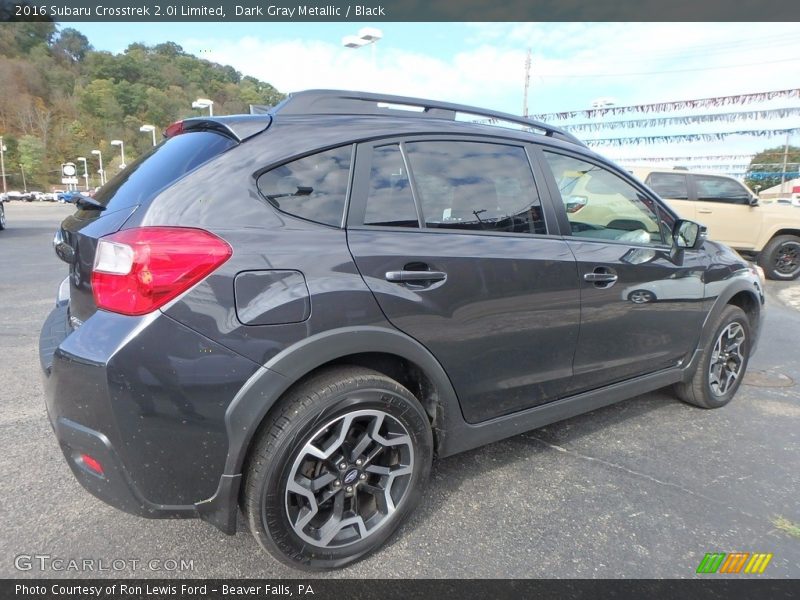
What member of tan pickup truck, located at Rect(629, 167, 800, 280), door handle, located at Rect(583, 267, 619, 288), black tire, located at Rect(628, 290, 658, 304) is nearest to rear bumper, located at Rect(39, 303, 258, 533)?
door handle, located at Rect(583, 267, 619, 288)

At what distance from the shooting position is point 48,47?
11719 centimetres

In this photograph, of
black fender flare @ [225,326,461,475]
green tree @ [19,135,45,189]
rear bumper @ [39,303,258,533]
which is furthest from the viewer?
green tree @ [19,135,45,189]

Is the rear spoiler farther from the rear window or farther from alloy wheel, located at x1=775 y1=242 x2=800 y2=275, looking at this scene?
alloy wheel, located at x1=775 y1=242 x2=800 y2=275

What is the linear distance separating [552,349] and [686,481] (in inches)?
42.0

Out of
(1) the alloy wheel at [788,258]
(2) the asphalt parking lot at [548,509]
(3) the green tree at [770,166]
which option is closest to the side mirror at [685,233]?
(2) the asphalt parking lot at [548,509]

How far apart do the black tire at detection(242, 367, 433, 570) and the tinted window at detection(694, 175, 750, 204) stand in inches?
394

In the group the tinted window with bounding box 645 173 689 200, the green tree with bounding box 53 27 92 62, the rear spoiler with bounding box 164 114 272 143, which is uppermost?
the green tree with bounding box 53 27 92 62

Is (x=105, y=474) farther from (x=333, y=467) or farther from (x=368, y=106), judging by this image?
(x=368, y=106)

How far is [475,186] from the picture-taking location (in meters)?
2.44

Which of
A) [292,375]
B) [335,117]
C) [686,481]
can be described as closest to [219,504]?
[292,375]

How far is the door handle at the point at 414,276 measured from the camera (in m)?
2.00

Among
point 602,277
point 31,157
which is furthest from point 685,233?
point 31,157

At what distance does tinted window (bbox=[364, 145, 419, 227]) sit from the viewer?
2094mm

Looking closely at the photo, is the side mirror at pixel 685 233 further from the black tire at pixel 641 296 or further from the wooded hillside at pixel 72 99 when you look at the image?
the wooded hillside at pixel 72 99
